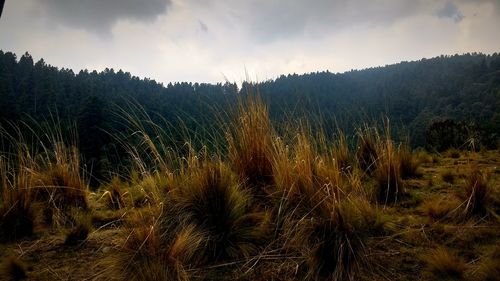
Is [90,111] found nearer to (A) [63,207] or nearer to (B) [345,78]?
(A) [63,207]

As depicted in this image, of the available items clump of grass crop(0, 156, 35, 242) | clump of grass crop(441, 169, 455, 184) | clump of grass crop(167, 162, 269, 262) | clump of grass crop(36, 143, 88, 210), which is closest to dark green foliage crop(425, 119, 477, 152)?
clump of grass crop(441, 169, 455, 184)

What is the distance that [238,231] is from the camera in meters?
2.12

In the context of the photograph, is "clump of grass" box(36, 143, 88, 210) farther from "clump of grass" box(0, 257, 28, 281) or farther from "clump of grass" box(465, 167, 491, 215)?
"clump of grass" box(465, 167, 491, 215)

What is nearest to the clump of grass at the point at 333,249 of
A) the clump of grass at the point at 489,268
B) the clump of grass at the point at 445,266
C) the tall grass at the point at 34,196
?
the clump of grass at the point at 445,266

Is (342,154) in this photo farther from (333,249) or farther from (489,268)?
(489,268)

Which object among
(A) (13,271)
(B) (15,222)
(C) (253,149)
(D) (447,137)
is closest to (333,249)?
(C) (253,149)

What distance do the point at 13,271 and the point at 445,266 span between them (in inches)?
87.4

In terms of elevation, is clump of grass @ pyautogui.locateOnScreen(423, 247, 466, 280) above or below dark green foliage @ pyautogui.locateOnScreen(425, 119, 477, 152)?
above

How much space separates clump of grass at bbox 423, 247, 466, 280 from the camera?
64.8 inches

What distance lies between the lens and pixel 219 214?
218cm

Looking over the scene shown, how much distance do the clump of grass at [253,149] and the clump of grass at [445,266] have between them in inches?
51.8

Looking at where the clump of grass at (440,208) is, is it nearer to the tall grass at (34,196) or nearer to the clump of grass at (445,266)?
the clump of grass at (445,266)

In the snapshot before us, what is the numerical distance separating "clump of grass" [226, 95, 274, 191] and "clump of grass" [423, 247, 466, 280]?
4.31ft

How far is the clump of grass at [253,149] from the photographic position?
2.81 metres
